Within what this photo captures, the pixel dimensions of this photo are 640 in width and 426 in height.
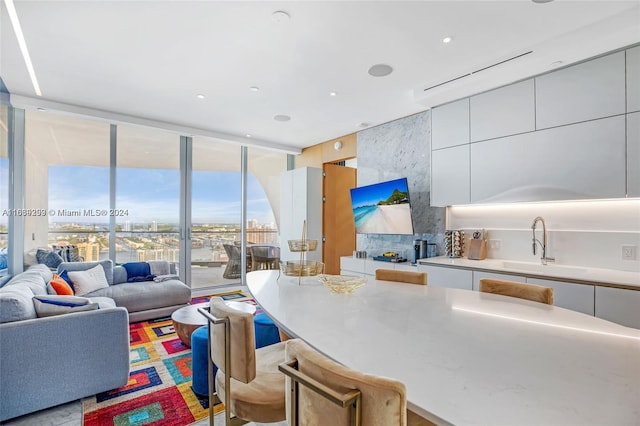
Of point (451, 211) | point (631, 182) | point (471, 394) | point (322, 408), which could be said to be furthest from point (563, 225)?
point (322, 408)

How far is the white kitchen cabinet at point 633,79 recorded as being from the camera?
90.0 inches

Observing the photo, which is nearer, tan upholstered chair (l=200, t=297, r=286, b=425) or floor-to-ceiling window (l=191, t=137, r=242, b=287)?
tan upholstered chair (l=200, t=297, r=286, b=425)

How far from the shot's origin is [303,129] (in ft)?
16.3

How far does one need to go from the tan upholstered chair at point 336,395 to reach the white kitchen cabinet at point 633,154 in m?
2.75

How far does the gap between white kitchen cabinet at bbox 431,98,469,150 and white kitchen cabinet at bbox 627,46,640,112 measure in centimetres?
123

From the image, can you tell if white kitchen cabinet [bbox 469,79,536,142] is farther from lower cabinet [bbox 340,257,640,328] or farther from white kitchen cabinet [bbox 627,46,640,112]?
lower cabinet [bbox 340,257,640,328]

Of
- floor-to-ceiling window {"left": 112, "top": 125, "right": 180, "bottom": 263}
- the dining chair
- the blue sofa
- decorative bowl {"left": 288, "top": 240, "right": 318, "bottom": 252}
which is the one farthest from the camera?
the dining chair

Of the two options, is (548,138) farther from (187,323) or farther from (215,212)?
(215,212)

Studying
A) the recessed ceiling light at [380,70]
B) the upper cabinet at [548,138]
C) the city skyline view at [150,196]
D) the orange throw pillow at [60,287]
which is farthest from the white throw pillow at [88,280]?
the upper cabinet at [548,138]

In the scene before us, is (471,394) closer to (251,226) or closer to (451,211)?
(451,211)

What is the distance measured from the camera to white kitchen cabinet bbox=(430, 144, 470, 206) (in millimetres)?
3338

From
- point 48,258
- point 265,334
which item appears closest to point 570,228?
point 265,334

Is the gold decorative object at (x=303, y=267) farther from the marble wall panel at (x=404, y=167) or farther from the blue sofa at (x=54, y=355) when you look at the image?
the marble wall panel at (x=404, y=167)

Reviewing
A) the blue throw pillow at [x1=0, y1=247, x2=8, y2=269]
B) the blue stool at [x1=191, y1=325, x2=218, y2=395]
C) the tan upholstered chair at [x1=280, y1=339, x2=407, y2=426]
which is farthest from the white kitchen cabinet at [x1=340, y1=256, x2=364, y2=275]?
the blue throw pillow at [x1=0, y1=247, x2=8, y2=269]
